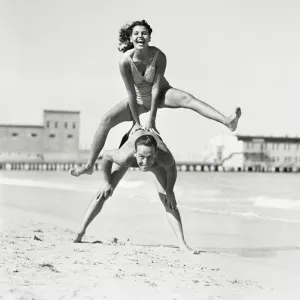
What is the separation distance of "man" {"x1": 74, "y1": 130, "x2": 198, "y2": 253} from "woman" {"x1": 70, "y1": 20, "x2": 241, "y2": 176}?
0.24 meters

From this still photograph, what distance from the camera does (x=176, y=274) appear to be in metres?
4.15

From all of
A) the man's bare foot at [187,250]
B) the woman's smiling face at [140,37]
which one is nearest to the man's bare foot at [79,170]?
the man's bare foot at [187,250]

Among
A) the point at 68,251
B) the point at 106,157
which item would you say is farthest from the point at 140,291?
the point at 106,157

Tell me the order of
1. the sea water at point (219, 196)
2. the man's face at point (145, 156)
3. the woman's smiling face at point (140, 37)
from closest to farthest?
the man's face at point (145, 156)
the woman's smiling face at point (140, 37)
the sea water at point (219, 196)

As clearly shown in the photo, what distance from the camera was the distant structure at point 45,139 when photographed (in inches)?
3177

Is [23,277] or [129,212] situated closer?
[23,277]

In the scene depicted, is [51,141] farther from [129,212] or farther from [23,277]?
[23,277]

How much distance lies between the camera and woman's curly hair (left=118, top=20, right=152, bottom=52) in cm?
498

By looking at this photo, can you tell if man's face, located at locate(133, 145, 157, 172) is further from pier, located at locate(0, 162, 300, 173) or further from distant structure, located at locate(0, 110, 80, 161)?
distant structure, located at locate(0, 110, 80, 161)

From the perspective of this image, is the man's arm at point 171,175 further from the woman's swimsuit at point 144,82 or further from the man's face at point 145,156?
the woman's swimsuit at point 144,82

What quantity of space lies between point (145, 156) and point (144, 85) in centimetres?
73

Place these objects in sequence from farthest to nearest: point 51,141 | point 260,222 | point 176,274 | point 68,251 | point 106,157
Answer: point 51,141, point 260,222, point 106,157, point 68,251, point 176,274

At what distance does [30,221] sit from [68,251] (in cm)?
371

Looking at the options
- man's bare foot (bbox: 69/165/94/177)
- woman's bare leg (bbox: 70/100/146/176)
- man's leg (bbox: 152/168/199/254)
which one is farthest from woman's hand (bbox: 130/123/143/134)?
man's bare foot (bbox: 69/165/94/177)
